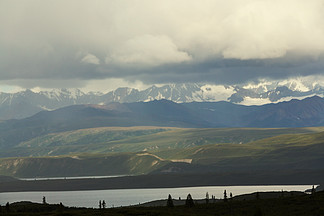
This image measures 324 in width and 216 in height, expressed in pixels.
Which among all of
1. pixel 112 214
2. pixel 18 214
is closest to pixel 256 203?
pixel 112 214

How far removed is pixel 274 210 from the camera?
561ft

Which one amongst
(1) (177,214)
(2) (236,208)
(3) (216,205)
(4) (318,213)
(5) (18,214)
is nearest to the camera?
(4) (318,213)

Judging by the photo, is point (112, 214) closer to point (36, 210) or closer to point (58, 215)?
point (58, 215)

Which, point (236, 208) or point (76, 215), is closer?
point (76, 215)

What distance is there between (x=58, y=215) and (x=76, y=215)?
4.25 m

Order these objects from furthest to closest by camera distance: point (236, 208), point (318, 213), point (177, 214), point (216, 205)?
point (216, 205)
point (236, 208)
point (177, 214)
point (318, 213)

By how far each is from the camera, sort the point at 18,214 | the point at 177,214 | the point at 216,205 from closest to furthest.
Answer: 1. the point at 177,214
2. the point at 18,214
3. the point at 216,205

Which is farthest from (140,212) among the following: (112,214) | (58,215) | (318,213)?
(318,213)

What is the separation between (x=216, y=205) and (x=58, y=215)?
5205 centimetres

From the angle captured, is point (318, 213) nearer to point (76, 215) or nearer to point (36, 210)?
point (76, 215)

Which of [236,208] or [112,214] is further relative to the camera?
[236,208]

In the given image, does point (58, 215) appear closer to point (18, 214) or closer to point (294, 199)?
point (18, 214)

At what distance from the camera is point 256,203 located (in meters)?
187

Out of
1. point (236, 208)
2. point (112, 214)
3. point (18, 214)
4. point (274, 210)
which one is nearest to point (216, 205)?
point (236, 208)
